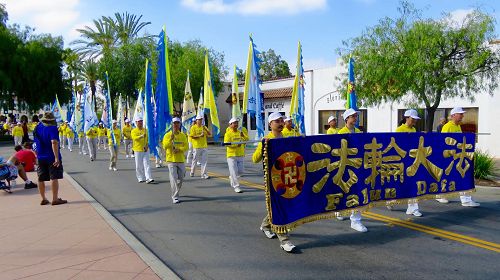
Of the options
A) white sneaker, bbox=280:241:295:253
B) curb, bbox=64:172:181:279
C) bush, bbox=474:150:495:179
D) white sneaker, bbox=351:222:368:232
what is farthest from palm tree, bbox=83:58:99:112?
white sneaker, bbox=280:241:295:253

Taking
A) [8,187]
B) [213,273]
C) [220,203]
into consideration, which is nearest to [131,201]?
[220,203]

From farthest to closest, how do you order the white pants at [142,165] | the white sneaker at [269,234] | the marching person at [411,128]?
the white pants at [142,165] → the marching person at [411,128] → the white sneaker at [269,234]

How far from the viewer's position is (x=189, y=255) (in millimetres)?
5629

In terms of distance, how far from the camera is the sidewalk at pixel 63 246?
4949 millimetres

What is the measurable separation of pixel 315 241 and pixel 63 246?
12.2 ft

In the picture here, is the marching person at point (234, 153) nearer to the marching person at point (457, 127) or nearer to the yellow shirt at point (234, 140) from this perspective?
the yellow shirt at point (234, 140)

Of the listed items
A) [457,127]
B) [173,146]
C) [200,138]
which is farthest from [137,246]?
[200,138]

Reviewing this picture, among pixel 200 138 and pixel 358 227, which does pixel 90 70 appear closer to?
pixel 200 138

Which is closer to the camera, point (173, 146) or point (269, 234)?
point (269, 234)

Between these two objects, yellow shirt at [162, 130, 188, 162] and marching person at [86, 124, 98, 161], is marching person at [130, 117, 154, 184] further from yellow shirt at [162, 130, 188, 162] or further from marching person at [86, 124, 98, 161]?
marching person at [86, 124, 98, 161]

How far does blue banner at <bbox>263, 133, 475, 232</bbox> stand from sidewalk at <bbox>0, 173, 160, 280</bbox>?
206 cm

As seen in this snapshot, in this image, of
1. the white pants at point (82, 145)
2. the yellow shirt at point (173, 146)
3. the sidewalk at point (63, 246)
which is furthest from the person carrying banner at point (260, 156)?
the white pants at point (82, 145)

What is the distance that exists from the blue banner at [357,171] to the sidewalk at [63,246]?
206 centimetres

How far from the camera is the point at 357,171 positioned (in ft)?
21.2
